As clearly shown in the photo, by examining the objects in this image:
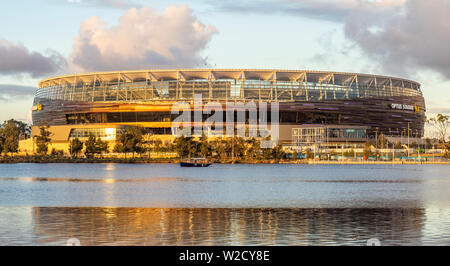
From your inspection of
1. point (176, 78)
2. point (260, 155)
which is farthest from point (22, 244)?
point (176, 78)

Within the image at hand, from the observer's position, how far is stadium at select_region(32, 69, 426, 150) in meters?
147

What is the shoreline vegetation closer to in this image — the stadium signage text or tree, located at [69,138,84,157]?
tree, located at [69,138,84,157]

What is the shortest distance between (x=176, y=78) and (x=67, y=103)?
3015 centimetres

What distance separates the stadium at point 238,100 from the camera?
147 m

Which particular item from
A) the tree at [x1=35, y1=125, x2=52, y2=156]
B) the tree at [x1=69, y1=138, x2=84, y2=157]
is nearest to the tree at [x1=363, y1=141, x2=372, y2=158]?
the tree at [x1=69, y1=138, x2=84, y2=157]

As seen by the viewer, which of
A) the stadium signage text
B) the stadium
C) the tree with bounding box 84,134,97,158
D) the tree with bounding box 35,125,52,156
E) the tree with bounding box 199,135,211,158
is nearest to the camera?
the tree with bounding box 199,135,211,158

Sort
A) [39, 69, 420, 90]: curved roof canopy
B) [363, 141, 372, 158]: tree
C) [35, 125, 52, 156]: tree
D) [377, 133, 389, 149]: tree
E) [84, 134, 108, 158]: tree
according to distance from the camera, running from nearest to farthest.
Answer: [84, 134, 108, 158]: tree
[35, 125, 52, 156]: tree
[39, 69, 420, 90]: curved roof canopy
[363, 141, 372, 158]: tree
[377, 133, 389, 149]: tree

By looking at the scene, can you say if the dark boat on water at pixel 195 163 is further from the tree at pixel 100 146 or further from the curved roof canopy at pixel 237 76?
the curved roof canopy at pixel 237 76

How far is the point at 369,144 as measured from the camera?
151 metres

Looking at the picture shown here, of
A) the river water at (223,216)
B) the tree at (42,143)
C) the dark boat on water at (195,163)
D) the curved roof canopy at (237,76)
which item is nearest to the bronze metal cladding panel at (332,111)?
the curved roof canopy at (237,76)

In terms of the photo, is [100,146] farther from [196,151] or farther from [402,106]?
[402,106]

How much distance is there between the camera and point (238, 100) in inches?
5719

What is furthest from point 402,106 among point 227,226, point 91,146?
point 227,226
